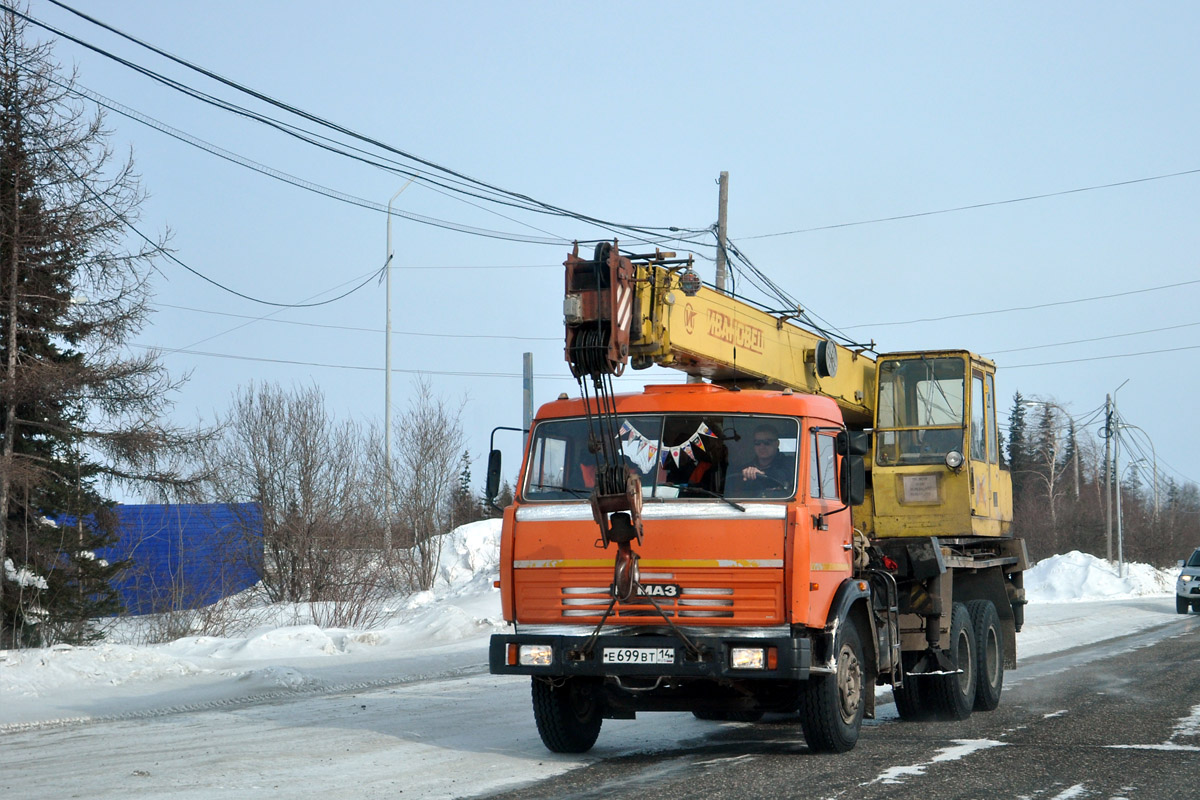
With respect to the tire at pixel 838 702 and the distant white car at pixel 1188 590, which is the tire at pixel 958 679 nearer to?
the tire at pixel 838 702

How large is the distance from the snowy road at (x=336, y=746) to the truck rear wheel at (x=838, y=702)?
0.26 metres

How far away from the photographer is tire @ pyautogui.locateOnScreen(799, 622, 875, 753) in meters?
8.65

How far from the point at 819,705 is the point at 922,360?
202 inches

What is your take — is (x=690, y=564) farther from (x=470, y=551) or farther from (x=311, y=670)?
(x=470, y=551)

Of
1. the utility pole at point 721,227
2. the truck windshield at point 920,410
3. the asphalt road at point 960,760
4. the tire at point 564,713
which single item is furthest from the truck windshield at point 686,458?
the utility pole at point 721,227

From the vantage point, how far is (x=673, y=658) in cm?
820

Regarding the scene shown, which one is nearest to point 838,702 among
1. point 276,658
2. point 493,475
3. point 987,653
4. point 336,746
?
point 493,475

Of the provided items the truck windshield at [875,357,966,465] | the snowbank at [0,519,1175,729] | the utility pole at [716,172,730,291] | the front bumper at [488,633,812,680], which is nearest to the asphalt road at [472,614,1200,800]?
the front bumper at [488,633,812,680]

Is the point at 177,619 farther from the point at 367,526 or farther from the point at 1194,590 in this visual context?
the point at 1194,590

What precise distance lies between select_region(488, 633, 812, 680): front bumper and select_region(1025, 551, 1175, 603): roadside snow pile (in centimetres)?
3658

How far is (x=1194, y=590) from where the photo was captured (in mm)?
32281

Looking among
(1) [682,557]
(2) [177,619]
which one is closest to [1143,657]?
(1) [682,557]

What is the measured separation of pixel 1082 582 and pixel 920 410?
36086 millimetres

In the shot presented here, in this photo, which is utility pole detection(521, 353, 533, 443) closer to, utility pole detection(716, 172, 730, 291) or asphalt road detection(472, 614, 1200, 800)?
utility pole detection(716, 172, 730, 291)
